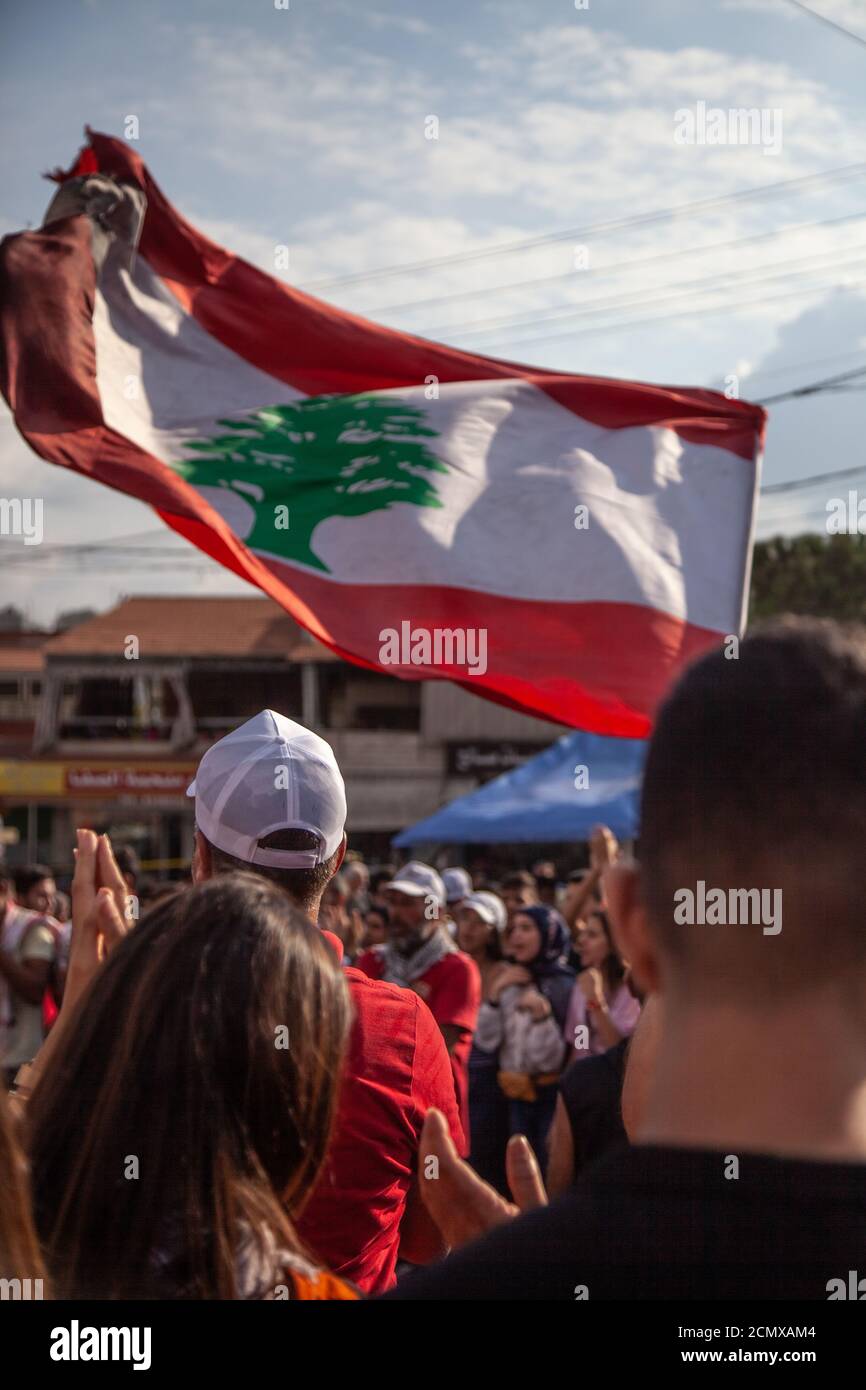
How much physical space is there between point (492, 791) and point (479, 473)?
13.0m

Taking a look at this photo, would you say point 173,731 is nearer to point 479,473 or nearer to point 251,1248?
point 479,473

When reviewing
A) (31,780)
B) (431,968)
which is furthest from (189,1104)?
(31,780)

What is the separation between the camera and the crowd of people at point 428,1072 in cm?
121

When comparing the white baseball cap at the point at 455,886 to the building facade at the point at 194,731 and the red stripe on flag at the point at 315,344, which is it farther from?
the building facade at the point at 194,731

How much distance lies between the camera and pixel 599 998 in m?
6.62

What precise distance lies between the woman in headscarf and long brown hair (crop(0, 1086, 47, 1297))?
5.80 metres

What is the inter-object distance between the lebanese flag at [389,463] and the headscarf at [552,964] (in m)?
2.06

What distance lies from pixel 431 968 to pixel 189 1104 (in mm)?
5259

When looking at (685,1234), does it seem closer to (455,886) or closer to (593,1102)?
(593,1102)

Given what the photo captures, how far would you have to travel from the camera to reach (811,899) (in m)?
1.23

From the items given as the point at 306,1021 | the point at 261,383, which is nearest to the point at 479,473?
the point at 261,383

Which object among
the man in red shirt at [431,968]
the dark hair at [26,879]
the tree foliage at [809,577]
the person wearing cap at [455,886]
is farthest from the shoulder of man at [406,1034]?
the tree foliage at [809,577]

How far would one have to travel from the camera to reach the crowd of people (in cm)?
121
